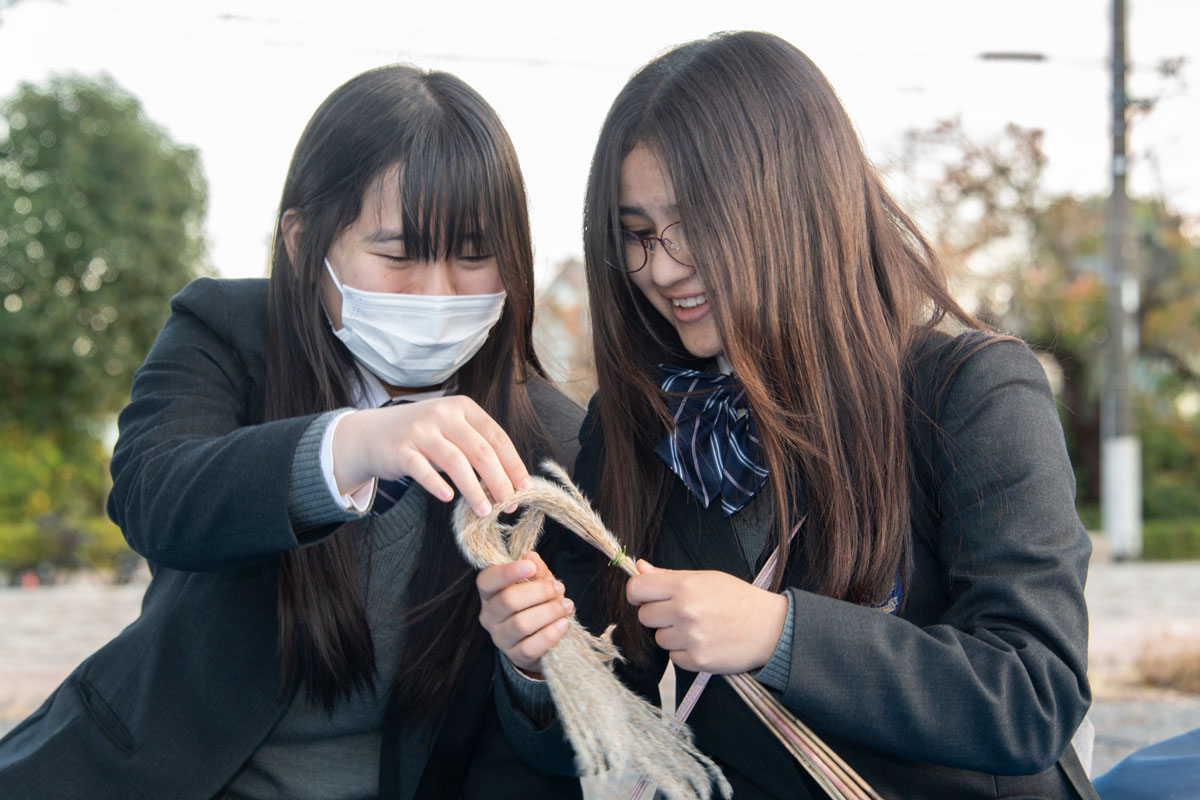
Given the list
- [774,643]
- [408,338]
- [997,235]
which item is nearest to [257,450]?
[408,338]

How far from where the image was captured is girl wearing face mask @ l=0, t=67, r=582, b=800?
2.05 m

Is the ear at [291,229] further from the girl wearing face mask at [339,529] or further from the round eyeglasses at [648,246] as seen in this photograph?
the round eyeglasses at [648,246]

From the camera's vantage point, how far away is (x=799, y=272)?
1.90 meters

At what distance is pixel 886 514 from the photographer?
180 centimetres

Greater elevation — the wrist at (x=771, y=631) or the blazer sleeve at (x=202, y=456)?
the blazer sleeve at (x=202, y=456)

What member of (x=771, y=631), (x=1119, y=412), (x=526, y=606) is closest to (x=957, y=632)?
(x=771, y=631)

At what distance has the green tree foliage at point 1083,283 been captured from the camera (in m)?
18.2

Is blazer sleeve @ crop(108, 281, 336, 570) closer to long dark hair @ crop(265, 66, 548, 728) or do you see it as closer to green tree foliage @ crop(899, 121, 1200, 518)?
long dark hair @ crop(265, 66, 548, 728)

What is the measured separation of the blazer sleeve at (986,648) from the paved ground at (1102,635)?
89.5 inches

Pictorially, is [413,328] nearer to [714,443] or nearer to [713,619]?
[714,443]

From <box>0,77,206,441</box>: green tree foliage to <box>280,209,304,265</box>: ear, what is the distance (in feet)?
61.3

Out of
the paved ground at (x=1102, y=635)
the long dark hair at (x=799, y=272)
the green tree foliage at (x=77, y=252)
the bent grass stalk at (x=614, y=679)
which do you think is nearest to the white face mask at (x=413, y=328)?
the long dark hair at (x=799, y=272)

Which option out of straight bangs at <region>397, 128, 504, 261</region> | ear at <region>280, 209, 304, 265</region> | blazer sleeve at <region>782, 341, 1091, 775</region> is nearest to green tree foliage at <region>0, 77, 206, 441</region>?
ear at <region>280, 209, 304, 265</region>

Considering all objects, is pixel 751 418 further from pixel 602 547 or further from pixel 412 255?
pixel 412 255
